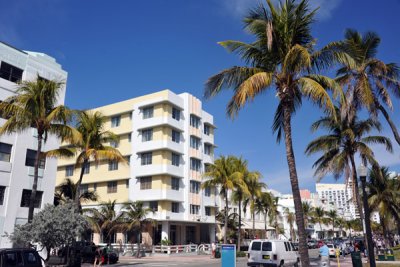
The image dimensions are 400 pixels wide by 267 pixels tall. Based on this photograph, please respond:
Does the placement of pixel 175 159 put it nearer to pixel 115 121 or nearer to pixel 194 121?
pixel 194 121

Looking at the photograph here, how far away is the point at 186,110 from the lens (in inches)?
2005

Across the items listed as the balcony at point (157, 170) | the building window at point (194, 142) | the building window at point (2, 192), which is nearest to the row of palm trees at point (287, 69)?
the building window at point (2, 192)

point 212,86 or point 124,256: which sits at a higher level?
point 212,86

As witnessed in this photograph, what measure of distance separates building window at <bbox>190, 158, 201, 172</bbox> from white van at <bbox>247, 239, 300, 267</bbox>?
27685 mm

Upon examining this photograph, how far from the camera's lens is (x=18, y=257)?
14.5 meters

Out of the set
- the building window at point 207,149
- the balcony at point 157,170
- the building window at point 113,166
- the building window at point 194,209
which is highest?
the building window at point 207,149

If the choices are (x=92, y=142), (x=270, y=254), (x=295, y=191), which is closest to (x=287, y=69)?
(x=295, y=191)

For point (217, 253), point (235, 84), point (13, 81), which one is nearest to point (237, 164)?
point (217, 253)

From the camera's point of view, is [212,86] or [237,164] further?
[237,164]

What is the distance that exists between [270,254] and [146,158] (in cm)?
2858

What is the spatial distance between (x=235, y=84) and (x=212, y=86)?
3.10 feet

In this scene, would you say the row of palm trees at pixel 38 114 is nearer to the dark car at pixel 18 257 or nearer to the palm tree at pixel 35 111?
the palm tree at pixel 35 111

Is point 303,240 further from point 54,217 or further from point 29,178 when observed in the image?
point 29,178

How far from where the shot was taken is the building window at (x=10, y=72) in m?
29.4
